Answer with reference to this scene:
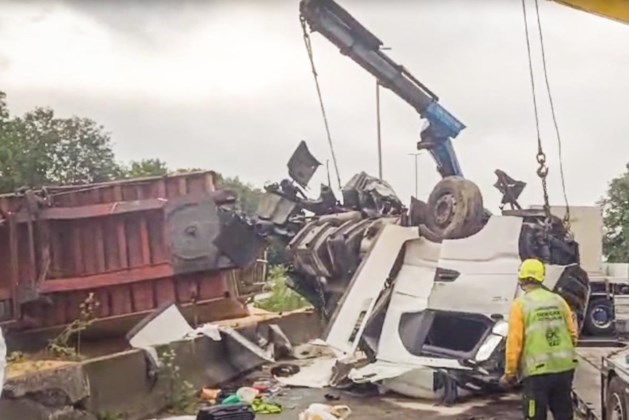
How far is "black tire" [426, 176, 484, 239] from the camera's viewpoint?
24.0ft

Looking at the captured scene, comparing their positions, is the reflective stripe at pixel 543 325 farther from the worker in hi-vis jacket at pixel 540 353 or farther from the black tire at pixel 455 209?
the black tire at pixel 455 209

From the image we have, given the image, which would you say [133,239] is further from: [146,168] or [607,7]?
[607,7]

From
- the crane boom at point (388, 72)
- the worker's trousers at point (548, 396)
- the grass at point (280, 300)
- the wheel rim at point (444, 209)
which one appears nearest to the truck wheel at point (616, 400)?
the worker's trousers at point (548, 396)

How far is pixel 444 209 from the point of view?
7.51 m

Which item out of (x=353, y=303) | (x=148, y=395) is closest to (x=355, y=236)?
(x=353, y=303)

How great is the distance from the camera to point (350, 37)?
28.0 ft

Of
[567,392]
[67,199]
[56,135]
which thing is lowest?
[567,392]

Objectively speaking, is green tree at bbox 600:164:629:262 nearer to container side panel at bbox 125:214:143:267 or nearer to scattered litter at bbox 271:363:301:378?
scattered litter at bbox 271:363:301:378

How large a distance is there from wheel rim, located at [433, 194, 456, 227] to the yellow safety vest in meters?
2.85

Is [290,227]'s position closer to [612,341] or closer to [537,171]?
[537,171]

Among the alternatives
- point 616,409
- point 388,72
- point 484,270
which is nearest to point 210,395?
point 484,270

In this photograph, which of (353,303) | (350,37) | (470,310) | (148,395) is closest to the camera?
(148,395)

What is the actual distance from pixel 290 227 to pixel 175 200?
4.60ft

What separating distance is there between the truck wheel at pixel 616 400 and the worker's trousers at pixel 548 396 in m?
0.20
